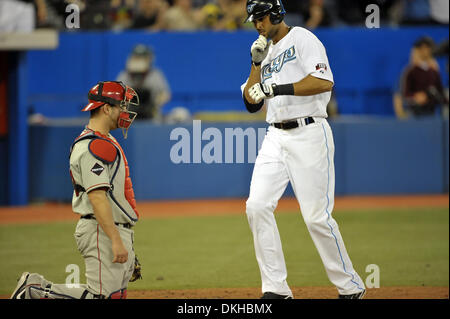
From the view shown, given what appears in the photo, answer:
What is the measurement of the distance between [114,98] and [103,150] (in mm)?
367

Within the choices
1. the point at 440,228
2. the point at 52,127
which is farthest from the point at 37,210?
the point at 440,228

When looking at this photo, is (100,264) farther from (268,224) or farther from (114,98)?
(268,224)

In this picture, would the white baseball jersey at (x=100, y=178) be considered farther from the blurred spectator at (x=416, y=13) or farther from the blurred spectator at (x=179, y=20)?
the blurred spectator at (x=416, y=13)

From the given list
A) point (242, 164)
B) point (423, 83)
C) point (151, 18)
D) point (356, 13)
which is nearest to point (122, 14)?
point (151, 18)

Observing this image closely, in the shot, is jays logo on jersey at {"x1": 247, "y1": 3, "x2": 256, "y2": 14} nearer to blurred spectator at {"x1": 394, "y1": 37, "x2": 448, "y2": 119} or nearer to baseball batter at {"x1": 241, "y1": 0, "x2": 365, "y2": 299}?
baseball batter at {"x1": 241, "y1": 0, "x2": 365, "y2": 299}

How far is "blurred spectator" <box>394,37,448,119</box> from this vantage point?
43.7ft

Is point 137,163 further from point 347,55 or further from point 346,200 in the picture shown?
point 347,55

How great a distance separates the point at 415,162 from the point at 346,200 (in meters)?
1.44

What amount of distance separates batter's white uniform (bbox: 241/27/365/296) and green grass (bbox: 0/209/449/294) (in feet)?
4.67

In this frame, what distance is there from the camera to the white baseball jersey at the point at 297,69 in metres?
5.65

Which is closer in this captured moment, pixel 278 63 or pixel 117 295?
pixel 117 295

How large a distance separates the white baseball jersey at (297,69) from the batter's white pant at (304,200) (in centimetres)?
12

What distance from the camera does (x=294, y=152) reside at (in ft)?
18.8

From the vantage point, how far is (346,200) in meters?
12.5
